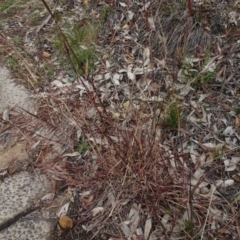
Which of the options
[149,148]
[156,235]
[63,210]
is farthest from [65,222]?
[149,148]

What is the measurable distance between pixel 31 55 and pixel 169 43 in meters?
0.95

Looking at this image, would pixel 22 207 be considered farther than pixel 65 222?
Yes

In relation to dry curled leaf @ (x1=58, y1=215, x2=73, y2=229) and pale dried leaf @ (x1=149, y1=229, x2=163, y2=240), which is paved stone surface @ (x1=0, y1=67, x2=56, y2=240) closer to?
dry curled leaf @ (x1=58, y1=215, x2=73, y2=229)

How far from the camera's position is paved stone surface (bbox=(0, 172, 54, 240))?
6.38 ft

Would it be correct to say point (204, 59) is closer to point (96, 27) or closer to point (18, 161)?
point (96, 27)

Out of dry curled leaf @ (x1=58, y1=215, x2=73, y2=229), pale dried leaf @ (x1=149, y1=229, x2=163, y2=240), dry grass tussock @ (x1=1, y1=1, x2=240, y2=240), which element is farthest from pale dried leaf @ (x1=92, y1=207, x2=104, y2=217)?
pale dried leaf @ (x1=149, y1=229, x2=163, y2=240)

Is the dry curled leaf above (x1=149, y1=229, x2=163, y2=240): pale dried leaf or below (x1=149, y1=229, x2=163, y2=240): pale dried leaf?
above

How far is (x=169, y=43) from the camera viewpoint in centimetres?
254

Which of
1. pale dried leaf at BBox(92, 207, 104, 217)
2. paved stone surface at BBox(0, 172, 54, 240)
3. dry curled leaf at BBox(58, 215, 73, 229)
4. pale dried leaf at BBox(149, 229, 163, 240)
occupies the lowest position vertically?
pale dried leaf at BBox(149, 229, 163, 240)

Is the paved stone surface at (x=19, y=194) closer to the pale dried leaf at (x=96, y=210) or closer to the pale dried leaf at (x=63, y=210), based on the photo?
the pale dried leaf at (x=63, y=210)

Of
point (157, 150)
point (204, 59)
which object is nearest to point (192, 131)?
point (157, 150)

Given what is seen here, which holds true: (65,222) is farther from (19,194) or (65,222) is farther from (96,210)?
(19,194)

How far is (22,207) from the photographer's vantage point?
204 centimetres

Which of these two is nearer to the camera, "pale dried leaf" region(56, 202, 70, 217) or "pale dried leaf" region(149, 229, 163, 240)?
"pale dried leaf" region(149, 229, 163, 240)
